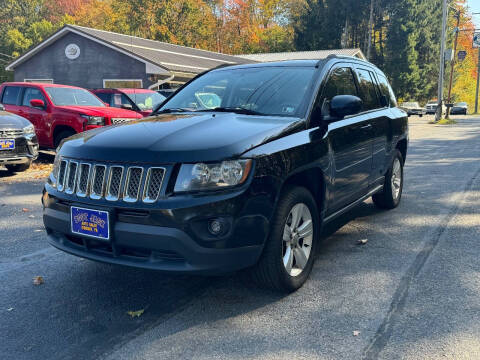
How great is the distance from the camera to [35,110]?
10.6 metres

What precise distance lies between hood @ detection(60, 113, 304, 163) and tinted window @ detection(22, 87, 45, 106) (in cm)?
799

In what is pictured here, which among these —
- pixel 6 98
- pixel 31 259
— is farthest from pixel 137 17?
pixel 31 259

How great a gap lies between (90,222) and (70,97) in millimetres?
8665

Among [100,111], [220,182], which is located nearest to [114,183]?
[220,182]

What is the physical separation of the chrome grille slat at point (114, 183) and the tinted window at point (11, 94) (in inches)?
369

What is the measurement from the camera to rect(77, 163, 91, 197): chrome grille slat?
3.15m

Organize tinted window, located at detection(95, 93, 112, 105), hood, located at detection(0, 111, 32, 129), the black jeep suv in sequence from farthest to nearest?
tinted window, located at detection(95, 93, 112, 105) → hood, located at detection(0, 111, 32, 129) → the black jeep suv

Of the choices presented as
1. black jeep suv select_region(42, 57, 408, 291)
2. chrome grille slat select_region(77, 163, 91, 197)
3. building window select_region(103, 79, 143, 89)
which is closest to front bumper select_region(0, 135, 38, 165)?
black jeep suv select_region(42, 57, 408, 291)

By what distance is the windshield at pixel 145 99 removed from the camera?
535 inches

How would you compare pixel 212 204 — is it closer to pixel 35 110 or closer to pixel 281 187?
pixel 281 187

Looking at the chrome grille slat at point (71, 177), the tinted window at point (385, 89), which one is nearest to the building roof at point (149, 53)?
the tinted window at point (385, 89)

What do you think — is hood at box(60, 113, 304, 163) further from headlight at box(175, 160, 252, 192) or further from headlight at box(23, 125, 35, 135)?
headlight at box(23, 125, 35, 135)

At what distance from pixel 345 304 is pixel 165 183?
160 cm

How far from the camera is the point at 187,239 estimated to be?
2873mm
